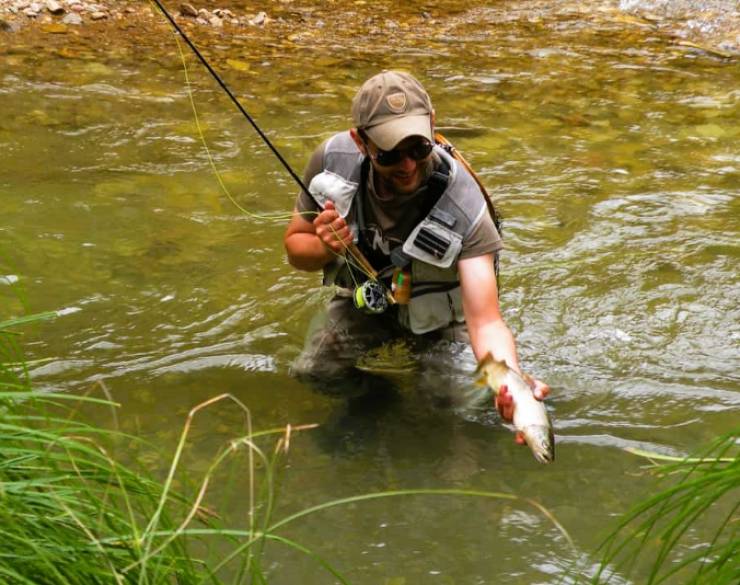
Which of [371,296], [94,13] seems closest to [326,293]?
[371,296]

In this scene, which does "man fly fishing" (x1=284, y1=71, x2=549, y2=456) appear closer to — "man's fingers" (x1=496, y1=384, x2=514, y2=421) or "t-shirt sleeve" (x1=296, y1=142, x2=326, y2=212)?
"t-shirt sleeve" (x1=296, y1=142, x2=326, y2=212)

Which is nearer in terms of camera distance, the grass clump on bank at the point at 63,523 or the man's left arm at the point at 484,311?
the grass clump on bank at the point at 63,523

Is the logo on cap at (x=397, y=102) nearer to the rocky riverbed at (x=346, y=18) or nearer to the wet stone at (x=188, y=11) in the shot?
the rocky riverbed at (x=346, y=18)

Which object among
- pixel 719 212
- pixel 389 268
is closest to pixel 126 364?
pixel 389 268

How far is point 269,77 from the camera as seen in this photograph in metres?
9.85

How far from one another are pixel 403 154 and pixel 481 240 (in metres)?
0.49

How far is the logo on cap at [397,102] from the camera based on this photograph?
4.00m

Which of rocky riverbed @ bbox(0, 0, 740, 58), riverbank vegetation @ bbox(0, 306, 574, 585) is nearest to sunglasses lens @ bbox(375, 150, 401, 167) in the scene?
riverbank vegetation @ bbox(0, 306, 574, 585)

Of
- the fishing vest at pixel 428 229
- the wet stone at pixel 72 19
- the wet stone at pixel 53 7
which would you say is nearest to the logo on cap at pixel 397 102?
the fishing vest at pixel 428 229

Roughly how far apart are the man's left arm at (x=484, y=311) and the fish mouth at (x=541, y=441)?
0.61m

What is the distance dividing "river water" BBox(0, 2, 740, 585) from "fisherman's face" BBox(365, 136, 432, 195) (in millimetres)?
1161

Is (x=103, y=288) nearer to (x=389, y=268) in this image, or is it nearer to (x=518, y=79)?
(x=389, y=268)

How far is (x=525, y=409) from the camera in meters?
3.57

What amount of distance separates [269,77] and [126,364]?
506 cm
